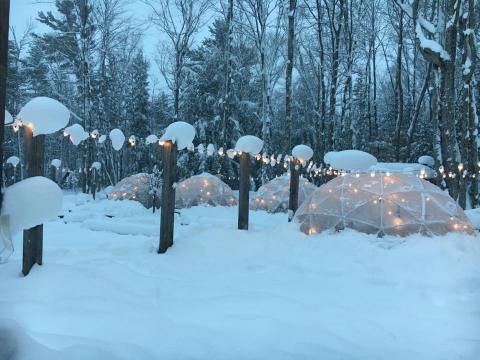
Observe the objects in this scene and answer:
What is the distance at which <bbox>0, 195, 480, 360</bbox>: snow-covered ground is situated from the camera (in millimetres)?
3703

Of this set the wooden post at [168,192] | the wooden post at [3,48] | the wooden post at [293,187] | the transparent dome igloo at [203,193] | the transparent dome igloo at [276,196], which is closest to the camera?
the wooden post at [3,48]

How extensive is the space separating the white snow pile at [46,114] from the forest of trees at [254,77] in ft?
35.8

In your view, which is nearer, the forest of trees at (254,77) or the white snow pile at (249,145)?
the white snow pile at (249,145)

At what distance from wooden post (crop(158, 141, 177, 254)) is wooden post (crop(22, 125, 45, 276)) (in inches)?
84.1

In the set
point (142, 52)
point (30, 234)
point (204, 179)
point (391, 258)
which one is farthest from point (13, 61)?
point (391, 258)

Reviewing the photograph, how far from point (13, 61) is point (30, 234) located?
29.6 metres

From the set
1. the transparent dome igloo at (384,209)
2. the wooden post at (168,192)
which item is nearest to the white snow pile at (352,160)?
the transparent dome igloo at (384,209)

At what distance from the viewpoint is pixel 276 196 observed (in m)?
14.6

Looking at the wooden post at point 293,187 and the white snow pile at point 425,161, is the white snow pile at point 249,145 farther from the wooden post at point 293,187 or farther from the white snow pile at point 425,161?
the white snow pile at point 425,161

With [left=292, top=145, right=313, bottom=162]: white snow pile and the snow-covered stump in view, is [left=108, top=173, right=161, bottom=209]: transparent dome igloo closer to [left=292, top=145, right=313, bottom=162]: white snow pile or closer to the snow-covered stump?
the snow-covered stump

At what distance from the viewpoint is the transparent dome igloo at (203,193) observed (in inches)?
603

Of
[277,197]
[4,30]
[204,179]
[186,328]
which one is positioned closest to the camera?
[4,30]

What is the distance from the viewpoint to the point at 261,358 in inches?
138

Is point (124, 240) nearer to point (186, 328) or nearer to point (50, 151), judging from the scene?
point (186, 328)
